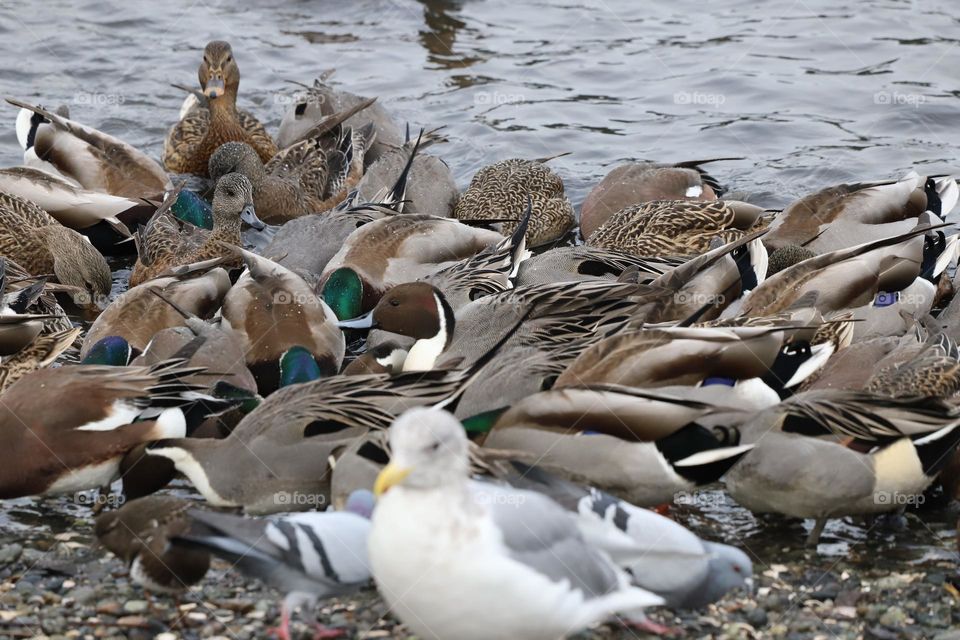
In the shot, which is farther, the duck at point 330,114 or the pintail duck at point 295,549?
the duck at point 330,114

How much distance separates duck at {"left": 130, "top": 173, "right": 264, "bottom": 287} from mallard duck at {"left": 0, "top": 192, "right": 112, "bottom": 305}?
271mm

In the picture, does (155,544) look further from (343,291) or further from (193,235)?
(193,235)

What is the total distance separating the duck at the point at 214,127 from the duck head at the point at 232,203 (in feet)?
6.49

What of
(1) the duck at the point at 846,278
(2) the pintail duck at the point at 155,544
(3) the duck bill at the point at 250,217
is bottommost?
(2) the pintail duck at the point at 155,544

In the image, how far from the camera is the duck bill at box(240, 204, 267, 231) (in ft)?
30.5

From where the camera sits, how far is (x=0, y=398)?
6.13m

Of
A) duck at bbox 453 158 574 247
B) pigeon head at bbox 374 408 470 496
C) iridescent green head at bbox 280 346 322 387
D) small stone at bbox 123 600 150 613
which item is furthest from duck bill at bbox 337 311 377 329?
pigeon head at bbox 374 408 470 496

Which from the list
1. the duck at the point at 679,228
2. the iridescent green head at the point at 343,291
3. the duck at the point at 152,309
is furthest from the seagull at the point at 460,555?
the duck at the point at 679,228

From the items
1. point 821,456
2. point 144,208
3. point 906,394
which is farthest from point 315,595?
point 144,208

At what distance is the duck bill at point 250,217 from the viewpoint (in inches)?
366

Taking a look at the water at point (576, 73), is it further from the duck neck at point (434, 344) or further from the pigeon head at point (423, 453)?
the pigeon head at point (423, 453)

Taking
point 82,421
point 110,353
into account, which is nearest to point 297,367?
point 110,353

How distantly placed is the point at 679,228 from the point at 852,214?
3.74 feet

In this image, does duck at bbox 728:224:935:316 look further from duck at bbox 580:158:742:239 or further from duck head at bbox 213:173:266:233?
duck head at bbox 213:173:266:233
